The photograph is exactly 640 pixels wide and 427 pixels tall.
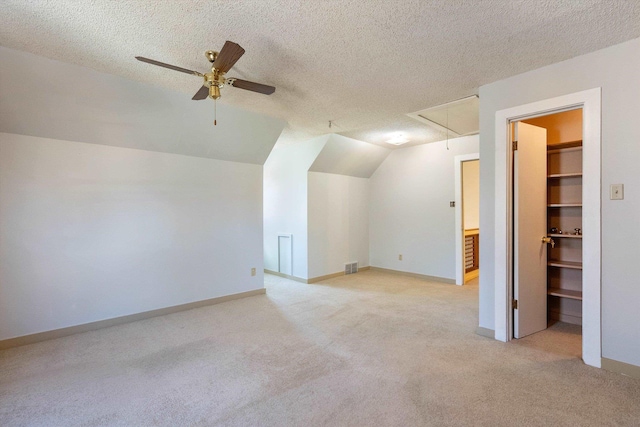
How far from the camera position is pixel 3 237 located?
277 centimetres

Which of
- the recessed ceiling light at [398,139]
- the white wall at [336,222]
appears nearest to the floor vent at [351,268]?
the white wall at [336,222]

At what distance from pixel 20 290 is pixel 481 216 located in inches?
177

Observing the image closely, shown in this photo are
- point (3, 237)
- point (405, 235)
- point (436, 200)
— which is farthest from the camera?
point (405, 235)

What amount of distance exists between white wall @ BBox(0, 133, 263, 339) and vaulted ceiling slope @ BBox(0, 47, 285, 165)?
163 mm

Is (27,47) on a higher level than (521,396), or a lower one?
higher

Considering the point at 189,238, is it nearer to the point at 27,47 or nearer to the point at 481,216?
the point at 27,47

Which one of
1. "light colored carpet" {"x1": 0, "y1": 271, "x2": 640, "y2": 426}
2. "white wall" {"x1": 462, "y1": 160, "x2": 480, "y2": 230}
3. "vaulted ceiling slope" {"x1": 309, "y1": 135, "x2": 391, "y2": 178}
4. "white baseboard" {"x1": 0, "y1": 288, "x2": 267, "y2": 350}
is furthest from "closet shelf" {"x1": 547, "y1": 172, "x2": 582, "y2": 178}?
"white baseboard" {"x1": 0, "y1": 288, "x2": 267, "y2": 350}

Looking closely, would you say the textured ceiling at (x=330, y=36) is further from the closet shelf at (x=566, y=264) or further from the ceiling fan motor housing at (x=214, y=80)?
the closet shelf at (x=566, y=264)

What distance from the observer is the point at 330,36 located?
6.92 ft

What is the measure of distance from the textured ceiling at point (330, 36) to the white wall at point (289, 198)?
2233 mm

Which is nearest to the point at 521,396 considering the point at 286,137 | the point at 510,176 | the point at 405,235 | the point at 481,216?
the point at 481,216

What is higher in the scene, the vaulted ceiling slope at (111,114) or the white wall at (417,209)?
the vaulted ceiling slope at (111,114)

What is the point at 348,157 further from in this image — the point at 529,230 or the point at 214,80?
the point at 214,80

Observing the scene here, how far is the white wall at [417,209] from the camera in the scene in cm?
523
